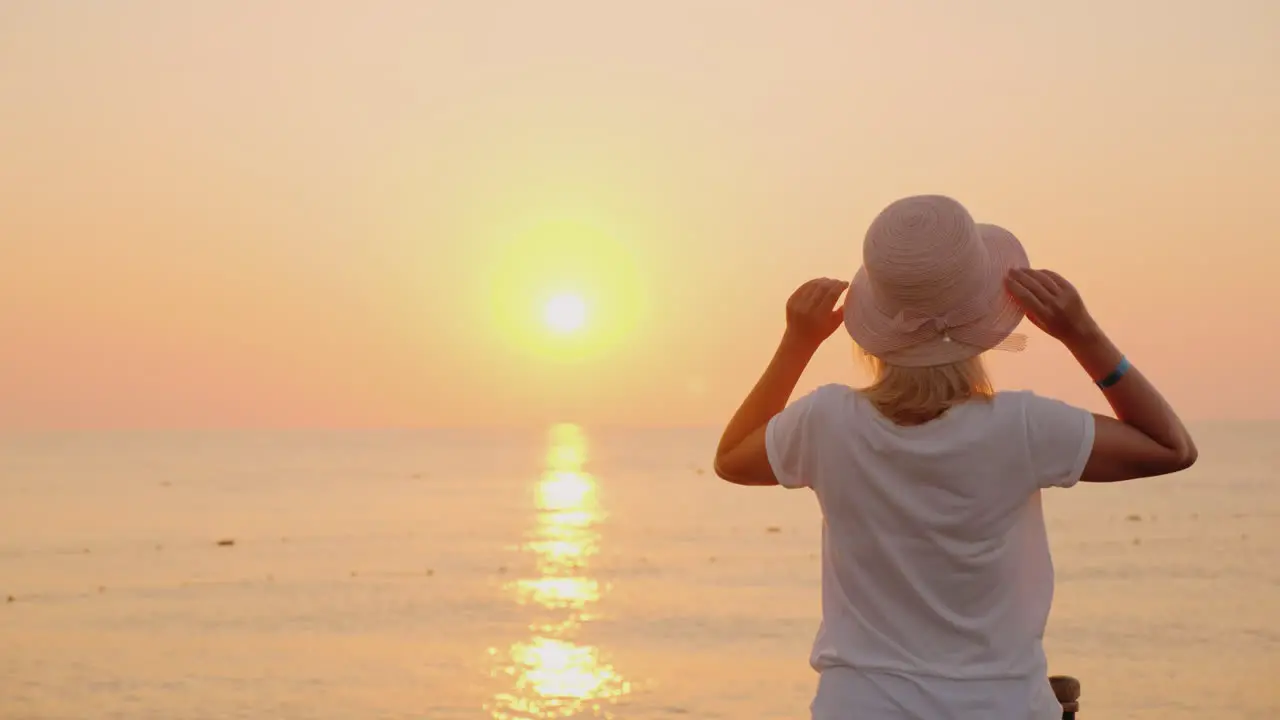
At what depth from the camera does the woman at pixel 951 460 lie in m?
2.47

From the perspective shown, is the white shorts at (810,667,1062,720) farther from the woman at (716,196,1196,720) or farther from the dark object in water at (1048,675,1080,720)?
the dark object in water at (1048,675,1080,720)

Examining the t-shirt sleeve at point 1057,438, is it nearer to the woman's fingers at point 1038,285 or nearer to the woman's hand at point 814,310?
the woman's fingers at point 1038,285

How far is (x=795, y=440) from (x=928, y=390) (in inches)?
10.9

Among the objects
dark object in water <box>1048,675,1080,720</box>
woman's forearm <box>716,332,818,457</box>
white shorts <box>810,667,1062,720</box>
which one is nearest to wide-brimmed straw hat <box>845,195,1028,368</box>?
woman's forearm <box>716,332,818,457</box>

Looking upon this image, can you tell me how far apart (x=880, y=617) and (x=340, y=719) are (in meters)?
23.3

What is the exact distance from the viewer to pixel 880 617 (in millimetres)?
2580

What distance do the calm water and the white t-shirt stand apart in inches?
849

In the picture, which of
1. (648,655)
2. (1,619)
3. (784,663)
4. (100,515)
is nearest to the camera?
(784,663)

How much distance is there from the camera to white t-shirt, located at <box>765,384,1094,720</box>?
8.13ft

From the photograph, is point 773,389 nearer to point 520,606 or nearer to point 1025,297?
point 1025,297

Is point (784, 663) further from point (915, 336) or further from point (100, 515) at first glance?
point (100, 515)

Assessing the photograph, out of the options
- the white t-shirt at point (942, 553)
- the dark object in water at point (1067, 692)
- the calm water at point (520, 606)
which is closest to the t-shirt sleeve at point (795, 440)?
the white t-shirt at point (942, 553)

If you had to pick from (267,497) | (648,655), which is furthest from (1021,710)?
(267,497)

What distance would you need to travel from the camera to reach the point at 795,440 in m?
2.67
